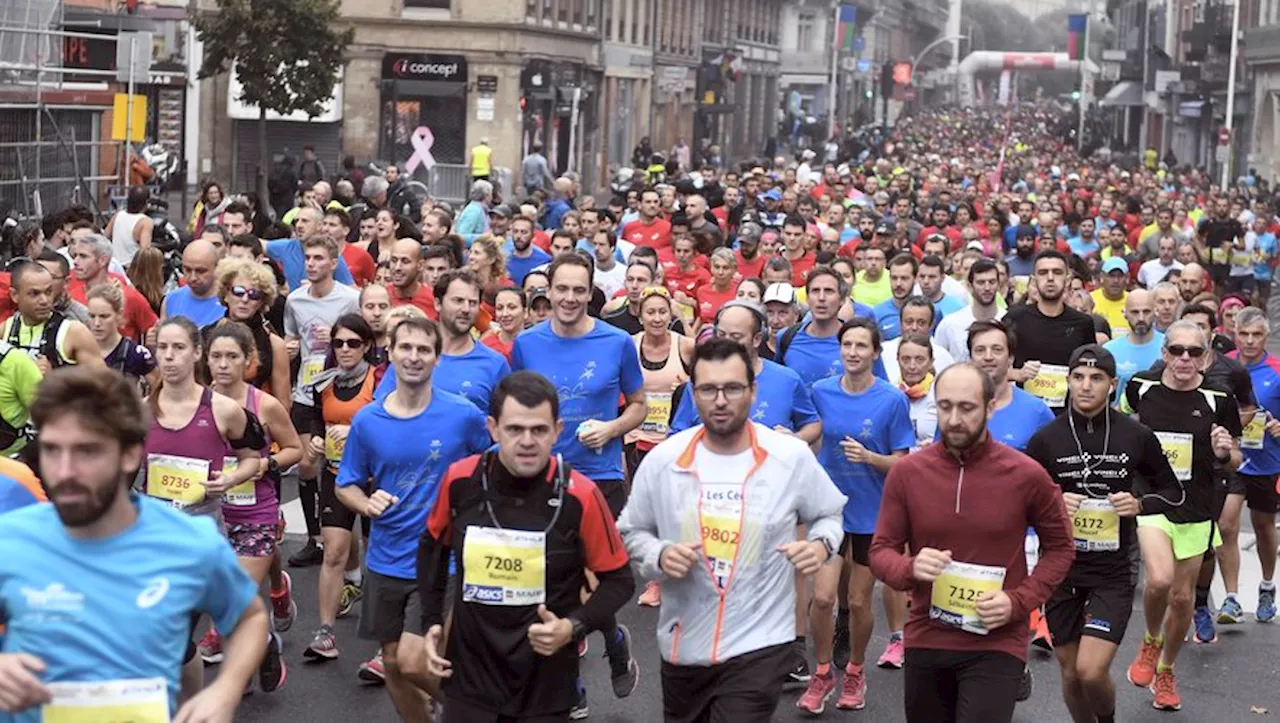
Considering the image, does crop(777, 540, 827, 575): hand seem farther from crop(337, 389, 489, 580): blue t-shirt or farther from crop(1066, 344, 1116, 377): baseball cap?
crop(1066, 344, 1116, 377): baseball cap

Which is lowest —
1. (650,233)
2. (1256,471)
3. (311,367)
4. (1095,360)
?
(1256,471)

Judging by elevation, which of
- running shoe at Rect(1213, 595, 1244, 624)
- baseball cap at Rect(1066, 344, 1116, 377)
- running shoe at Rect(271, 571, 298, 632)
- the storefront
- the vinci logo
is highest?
the vinci logo

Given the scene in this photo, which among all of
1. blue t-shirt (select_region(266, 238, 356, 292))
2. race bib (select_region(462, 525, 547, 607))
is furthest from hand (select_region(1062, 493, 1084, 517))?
blue t-shirt (select_region(266, 238, 356, 292))

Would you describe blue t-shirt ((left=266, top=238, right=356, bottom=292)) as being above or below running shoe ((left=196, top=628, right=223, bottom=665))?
above

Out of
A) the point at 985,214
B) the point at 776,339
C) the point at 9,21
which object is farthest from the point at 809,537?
the point at 9,21

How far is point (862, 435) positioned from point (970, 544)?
268 centimetres

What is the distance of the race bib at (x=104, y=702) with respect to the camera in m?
4.54

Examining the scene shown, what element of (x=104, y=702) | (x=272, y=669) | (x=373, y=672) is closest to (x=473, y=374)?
(x=373, y=672)

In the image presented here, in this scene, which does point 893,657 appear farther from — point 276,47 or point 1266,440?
point 276,47

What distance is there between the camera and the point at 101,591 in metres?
4.50

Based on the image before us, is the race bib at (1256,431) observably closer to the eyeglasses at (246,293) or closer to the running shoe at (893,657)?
the running shoe at (893,657)

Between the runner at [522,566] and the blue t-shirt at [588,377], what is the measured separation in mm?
3175

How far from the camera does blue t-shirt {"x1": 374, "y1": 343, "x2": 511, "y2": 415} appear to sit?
9602 mm

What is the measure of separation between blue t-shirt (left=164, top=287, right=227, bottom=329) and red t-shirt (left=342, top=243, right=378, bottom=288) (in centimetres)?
331
